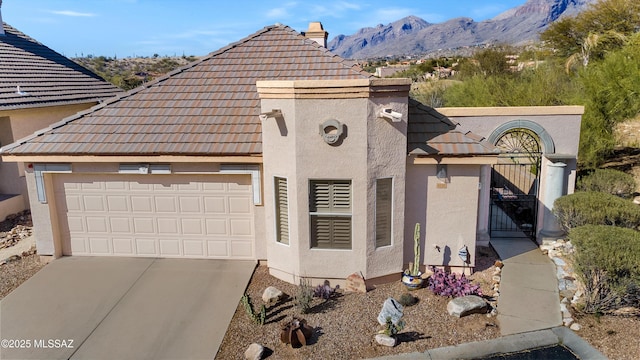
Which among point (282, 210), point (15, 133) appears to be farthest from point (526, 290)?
point (15, 133)

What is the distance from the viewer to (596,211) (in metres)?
10.7

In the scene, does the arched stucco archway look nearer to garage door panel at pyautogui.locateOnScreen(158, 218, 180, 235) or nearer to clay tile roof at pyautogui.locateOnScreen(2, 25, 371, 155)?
clay tile roof at pyautogui.locateOnScreen(2, 25, 371, 155)

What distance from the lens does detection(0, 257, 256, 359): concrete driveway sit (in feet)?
A: 25.4

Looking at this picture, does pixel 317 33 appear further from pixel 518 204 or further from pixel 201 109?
pixel 518 204

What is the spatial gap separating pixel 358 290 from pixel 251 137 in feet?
13.8

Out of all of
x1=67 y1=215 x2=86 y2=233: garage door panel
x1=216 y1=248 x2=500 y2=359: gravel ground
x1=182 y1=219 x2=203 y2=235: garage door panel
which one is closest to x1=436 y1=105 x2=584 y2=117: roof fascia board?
x1=216 y1=248 x2=500 y2=359: gravel ground

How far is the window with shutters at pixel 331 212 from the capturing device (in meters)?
9.32

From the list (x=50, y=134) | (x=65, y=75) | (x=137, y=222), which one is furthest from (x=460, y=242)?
(x=65, y=75)

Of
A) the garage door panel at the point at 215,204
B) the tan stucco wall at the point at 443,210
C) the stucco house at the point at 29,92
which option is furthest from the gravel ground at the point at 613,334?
the stucco house at the point at 29,92

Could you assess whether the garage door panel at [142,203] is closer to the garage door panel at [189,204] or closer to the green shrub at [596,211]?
the garage door panel at [189,204]

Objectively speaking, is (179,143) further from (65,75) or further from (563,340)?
(65,75)

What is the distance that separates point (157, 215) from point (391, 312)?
20.3 feet

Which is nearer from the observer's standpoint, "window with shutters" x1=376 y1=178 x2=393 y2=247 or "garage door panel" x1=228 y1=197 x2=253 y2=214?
"window with shutters" x1=376 y1=178 x2=393 y2=247

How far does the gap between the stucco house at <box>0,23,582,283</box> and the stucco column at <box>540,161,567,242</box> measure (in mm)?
35
